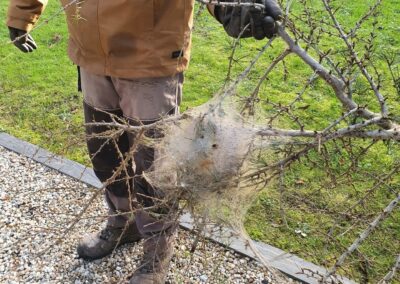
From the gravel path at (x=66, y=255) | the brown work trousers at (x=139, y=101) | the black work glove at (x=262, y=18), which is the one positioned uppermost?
the black work glove at (x=262, y=18)

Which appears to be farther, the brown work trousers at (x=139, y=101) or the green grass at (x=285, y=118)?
the green grass at (x=285, y=118)

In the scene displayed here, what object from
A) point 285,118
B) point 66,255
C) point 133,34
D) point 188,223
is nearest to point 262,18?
point 133,34

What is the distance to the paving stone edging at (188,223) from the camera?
2.89 meters

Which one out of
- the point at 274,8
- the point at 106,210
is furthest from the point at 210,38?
the point at 274,8

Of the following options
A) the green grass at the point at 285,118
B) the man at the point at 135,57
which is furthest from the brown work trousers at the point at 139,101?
the green grass at the point at 285,118

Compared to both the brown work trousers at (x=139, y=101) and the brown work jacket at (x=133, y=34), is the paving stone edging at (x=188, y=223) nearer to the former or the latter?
the brown work trousers at (x=139, y=101)

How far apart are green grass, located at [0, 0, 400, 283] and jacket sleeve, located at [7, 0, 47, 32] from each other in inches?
25.6

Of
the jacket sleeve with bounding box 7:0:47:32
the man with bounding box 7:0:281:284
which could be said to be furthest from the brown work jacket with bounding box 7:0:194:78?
the jacket sleeve with bounding box 7:0:47:32

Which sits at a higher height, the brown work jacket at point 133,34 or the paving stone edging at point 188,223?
the brown work jacket at point 133,34

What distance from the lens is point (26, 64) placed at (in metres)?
5.59

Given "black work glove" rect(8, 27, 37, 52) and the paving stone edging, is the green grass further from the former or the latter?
"black work glove" rect(8, 27, 37, 52)

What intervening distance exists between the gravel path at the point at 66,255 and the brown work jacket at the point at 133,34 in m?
0.91

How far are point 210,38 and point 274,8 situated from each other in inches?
181

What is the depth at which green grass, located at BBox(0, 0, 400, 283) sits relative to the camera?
10.0ft
